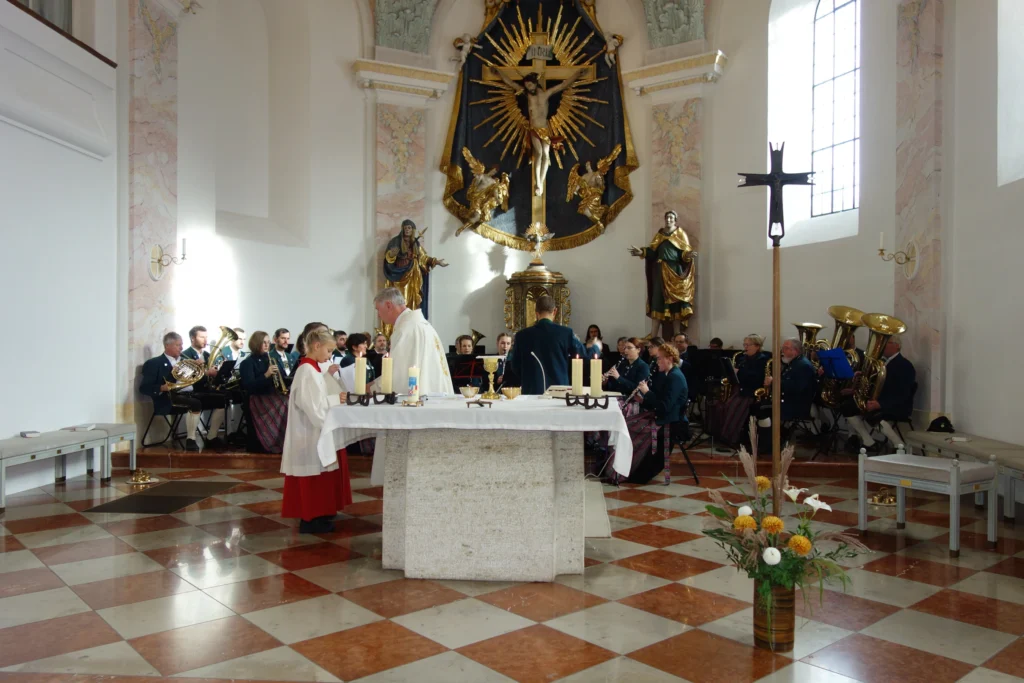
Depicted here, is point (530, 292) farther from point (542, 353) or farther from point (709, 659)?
point (709, 659)

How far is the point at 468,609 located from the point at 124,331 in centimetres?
666

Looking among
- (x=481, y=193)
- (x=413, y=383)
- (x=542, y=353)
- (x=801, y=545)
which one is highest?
(x=481, y=193)

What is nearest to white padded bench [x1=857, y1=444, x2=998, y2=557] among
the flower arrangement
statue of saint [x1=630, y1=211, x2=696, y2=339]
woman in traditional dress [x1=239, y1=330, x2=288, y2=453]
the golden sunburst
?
the flower arrangement

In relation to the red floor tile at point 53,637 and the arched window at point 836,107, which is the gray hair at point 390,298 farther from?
the arched window at point 836,107

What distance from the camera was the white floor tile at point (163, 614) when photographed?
4039 millimetres

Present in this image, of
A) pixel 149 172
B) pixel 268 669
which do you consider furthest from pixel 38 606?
pixel 149 172

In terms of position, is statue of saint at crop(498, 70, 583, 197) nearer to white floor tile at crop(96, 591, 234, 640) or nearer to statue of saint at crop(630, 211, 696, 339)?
statue of saint at crop(630, 211, 696, 339)

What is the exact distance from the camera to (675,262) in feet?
40.3

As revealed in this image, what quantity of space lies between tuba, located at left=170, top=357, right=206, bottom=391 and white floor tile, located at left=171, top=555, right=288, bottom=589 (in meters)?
4.49

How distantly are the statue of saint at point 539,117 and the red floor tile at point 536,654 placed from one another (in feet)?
35.0

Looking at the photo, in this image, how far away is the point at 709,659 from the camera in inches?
145

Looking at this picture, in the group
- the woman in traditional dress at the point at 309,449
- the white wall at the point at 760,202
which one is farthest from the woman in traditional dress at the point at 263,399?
the white wall at the point at 760,202

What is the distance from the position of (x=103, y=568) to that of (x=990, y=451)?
21.5 ft

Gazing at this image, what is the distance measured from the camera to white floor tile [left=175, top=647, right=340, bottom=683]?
346 cm
